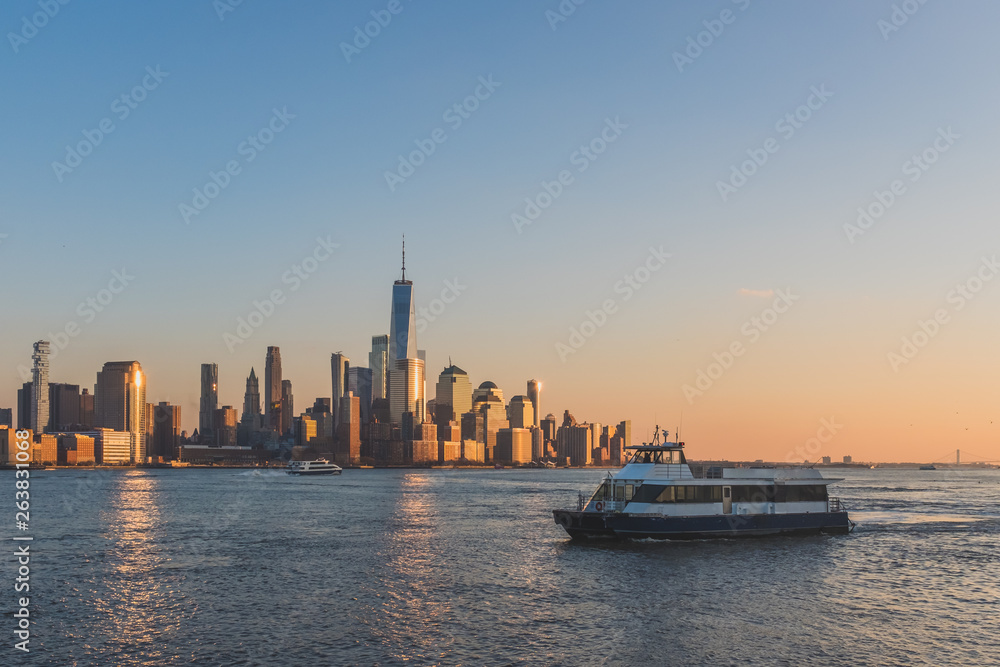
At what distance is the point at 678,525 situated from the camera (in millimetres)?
62469

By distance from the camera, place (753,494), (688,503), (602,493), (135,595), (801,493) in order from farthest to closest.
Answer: (801,493) → (753,494) → (602,493) → (688,503) → (135,595)

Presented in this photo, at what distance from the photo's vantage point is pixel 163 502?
11956cm

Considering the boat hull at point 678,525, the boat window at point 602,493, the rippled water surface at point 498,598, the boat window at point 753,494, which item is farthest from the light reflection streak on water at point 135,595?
the boat window at point 753,494

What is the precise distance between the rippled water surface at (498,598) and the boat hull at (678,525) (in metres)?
1.02

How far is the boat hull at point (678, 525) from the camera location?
61656 millimetres

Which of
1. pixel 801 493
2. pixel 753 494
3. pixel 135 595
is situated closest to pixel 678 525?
pixel 753 494

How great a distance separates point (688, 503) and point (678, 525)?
2257 mm

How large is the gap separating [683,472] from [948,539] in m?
27.4

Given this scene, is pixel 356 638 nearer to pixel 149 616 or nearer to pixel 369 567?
pixel 149 616

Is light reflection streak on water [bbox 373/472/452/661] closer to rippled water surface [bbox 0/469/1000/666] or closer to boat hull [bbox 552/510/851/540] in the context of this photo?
rippled water surface [bbox 0/469/1000/666]

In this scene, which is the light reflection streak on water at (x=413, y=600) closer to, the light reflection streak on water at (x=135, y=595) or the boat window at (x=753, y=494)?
the light reflection streak on water at (x=135, y=595)

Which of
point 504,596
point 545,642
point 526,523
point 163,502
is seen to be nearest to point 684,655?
point 545,642

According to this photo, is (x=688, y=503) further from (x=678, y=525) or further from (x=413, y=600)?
(x=413, y=600)

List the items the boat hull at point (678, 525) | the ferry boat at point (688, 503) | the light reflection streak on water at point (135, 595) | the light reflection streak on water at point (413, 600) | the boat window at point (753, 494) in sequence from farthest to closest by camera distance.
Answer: the boat window at point (753, 494) < the ferry boat at point (688, 503) < the boat hull at point (678, 525) < the light reflection streak on water at point (135, 595) < the light reflection streak on water at point (413, 600)
